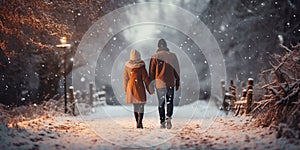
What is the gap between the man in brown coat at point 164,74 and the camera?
10.2 metres

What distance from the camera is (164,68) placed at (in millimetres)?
10234

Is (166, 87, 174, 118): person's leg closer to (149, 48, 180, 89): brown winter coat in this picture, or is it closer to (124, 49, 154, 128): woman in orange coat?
(149, 48, 180, 89): brown winter coat

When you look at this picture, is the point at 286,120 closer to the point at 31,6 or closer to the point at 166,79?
the point at 166,79

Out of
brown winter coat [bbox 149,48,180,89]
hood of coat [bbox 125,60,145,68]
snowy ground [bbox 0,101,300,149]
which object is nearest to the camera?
snowy ground [bbox 0,101,300,149]

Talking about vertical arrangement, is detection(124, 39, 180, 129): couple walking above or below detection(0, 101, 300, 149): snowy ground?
above

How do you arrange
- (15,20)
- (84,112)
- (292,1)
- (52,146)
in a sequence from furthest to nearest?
(292,1)
(84,112)
(15,20)
(52,146)

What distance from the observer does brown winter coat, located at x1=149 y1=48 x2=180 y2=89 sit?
10.2m

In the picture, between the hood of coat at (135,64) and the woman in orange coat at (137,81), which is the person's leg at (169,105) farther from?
the hood of coat at (135,64)

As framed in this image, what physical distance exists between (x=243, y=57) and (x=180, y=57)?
9.41 metres

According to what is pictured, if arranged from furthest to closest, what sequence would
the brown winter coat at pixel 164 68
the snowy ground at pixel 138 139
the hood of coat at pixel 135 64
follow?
the hood of coat at pixel 135 64, the brown winter coat at pixel 164 68, the snowy ground at pixel 138 139

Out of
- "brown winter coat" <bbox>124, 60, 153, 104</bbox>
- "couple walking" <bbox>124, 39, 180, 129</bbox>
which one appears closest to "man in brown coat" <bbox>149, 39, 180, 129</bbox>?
"couple walking" <bbox>124, 39, 180, 129</bbox>

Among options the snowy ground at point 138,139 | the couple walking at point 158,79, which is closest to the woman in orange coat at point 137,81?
the couple walking at point 158,79

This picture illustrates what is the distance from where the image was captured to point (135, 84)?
10.5 meters

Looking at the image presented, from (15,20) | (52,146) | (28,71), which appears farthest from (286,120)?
(28,71)
